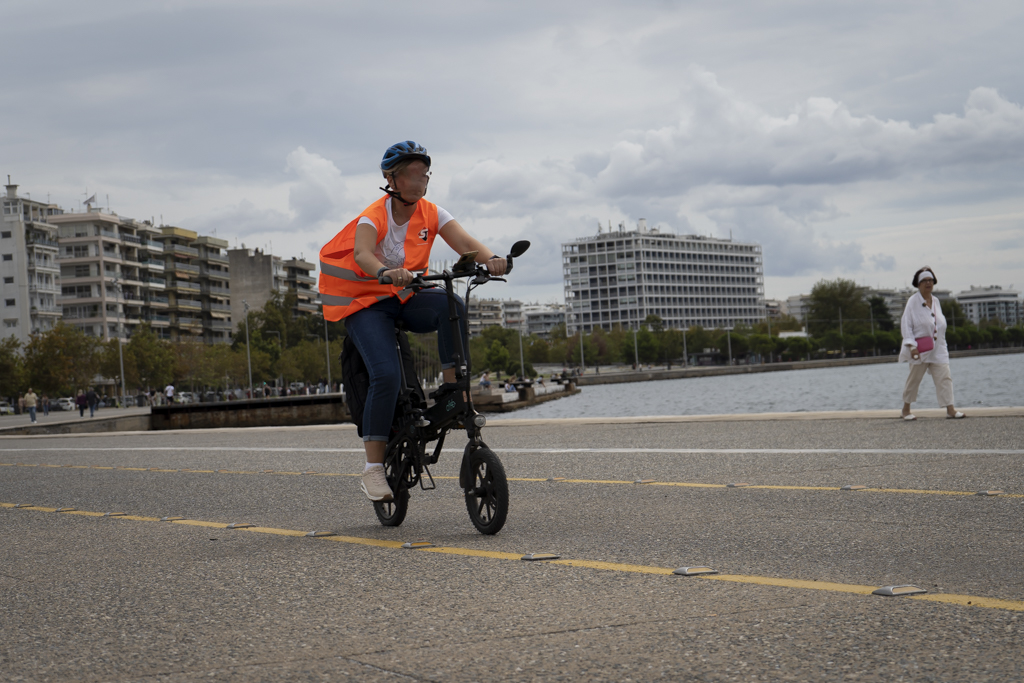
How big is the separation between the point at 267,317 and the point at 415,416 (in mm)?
143259

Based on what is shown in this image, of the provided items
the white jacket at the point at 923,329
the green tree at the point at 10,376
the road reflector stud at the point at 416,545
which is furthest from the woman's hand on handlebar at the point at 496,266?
the green tree at the point at 10,376

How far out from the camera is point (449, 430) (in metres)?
5.93

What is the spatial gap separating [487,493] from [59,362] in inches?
3406

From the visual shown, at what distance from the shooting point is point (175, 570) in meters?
5.04

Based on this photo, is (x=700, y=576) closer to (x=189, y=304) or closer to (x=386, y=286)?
(x=386, y=286)

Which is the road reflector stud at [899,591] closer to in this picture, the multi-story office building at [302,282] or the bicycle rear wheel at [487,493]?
the bicycle rear wheel at [487,493]

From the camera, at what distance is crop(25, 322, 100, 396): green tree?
3324 inches

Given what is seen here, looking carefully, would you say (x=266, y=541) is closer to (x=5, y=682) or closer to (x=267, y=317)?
(x=5, y=682)

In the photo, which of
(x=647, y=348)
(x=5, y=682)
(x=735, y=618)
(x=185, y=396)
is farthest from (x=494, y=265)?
(x=647, y=348)

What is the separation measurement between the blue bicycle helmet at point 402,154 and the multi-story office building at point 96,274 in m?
125

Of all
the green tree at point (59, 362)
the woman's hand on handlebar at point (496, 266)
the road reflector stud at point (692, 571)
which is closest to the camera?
the road reflector stud at point (692, 571)

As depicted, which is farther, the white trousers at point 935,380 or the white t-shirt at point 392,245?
the white trousers at point 935,380

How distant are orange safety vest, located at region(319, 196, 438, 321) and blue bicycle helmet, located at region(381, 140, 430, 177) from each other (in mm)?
203

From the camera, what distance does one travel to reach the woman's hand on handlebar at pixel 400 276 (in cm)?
556
